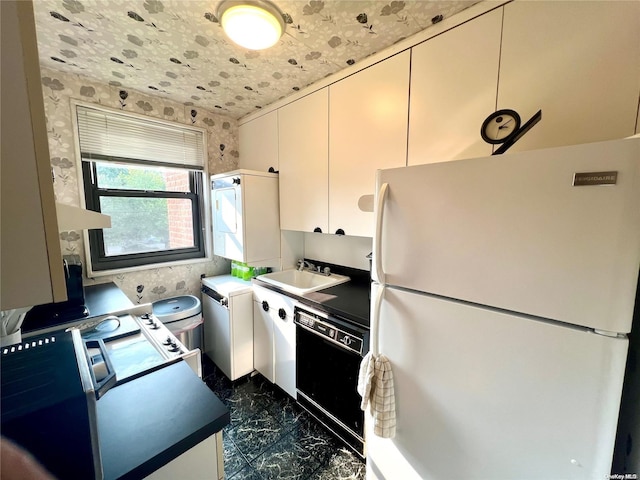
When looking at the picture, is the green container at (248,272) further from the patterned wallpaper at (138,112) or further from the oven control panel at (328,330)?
the oven control panel at (328,330)

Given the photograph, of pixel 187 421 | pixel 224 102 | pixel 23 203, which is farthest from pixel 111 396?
pixel 224 102

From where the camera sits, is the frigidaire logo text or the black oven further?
the black oven

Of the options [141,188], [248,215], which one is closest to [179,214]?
[141,188]

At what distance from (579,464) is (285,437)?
1.52 meters

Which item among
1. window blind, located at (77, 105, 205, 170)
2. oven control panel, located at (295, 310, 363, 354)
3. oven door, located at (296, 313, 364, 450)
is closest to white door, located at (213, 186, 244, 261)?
window blind, located at (77, 105, 205, 170)

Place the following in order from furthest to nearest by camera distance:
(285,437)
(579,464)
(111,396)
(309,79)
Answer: (309,79), (285,437), (111,396), (579,464)

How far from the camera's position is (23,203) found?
391mm

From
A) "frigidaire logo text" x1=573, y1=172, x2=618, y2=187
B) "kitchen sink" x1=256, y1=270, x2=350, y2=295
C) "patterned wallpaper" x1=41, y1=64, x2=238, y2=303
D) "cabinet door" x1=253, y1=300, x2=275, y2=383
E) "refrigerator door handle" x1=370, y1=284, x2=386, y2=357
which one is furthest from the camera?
"kitchen sink" x1=256, y1=270, x2=350, y2=295

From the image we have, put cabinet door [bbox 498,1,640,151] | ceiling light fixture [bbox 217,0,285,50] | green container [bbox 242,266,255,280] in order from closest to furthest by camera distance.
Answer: cabinet door [bbox 498,1,640,151] < ceiling light fixture [bbox 217,0,285,50] < green container [bbox 242,266,255,280]

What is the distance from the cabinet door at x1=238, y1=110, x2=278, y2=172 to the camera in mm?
2193

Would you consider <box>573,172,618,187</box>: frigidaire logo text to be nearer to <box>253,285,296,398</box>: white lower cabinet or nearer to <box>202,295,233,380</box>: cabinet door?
<box>253,285,296,398</box>: white lower cabinet

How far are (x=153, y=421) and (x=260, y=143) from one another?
2.13 metres

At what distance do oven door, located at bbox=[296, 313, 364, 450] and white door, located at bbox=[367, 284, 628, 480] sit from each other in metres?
0.41

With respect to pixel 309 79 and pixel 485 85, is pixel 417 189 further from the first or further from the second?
pixel 309 79
